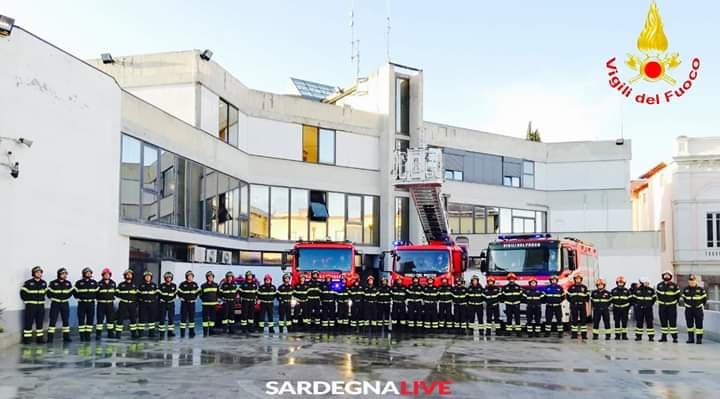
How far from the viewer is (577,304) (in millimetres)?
19516

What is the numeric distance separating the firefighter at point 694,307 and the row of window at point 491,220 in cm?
2044

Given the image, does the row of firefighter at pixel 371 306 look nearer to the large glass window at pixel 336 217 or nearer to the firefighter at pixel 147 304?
the firefighter at pixel 147 304

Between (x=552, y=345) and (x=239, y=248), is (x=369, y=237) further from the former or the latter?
(x=552, y=345)

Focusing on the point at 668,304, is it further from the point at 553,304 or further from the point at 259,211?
the point at 259,211

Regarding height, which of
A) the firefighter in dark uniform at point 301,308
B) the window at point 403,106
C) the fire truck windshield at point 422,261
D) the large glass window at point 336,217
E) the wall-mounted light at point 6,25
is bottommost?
the firefighter in dark uniform at point 301,308

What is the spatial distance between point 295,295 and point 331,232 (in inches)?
550

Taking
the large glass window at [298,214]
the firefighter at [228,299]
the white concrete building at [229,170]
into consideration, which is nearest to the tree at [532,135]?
the white concrete building at [229,170]

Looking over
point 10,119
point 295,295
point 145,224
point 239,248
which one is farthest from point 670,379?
point 239,248

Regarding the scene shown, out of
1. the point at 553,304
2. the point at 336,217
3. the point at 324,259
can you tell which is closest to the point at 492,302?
the point at 553,304

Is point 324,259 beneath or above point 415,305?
above

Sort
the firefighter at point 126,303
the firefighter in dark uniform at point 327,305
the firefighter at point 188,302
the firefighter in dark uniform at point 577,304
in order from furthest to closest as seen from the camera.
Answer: the firefighter in dark uniform at point 327,305
the firefighter in dark uniform at point 577,304
the firefighter at point 188,302
the firefighter at point 126,303

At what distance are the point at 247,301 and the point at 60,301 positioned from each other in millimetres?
5115

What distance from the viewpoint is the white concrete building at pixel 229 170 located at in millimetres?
17203

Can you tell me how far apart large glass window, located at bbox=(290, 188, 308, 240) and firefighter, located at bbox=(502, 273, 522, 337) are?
1493cm
